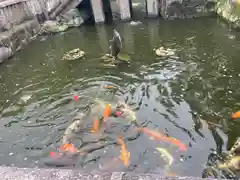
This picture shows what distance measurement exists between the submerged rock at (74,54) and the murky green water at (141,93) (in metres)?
0.38

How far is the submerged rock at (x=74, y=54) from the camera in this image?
41.2 ft

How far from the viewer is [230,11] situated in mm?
14758

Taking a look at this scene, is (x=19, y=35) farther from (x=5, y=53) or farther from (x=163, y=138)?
(x=163, y=138)

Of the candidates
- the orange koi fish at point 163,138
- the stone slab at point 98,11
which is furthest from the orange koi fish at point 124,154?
the stone slab at point 98,11

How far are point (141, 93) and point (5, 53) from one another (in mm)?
8275

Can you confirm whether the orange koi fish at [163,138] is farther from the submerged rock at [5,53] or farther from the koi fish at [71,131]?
the submerged rock at [5,53]

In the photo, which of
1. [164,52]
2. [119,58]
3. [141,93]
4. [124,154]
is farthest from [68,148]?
[164,52]

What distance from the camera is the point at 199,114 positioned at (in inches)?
293

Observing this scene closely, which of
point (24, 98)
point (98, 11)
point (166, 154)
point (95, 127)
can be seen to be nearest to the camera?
point (166, 154)

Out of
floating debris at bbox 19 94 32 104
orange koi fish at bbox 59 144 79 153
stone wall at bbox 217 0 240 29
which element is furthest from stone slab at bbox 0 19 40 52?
stone wall at bbox 217 0 240 29

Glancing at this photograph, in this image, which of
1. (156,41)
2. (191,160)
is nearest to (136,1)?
(156,41)

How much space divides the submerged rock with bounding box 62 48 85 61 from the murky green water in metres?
0.38

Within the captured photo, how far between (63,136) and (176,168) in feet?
10.6

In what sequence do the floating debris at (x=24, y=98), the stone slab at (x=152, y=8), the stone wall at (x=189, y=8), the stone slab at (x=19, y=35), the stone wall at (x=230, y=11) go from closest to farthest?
the floating debris at (x=24, y=98), the stone slab at (x=19, y=35), the stone wall at (x=230, y=11), the stone wall at (x=189, y=8), the stone slab at (x=152, y=8)
